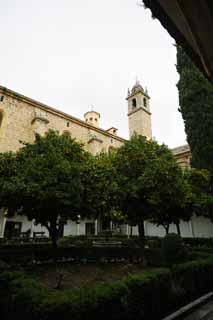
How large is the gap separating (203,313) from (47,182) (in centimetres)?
629

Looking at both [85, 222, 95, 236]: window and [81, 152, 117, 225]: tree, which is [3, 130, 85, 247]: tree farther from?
[85, 222, 95, 236]: window

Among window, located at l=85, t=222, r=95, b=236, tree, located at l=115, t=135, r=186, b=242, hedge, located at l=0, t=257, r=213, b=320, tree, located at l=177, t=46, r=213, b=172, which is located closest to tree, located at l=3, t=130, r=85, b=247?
tree, located at l=115, t=135, r=186, b=242

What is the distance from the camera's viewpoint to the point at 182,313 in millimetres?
4246

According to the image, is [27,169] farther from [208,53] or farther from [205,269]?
[208,53]

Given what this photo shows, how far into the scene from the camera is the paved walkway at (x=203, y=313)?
13.8 ft

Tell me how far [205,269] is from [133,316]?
344cm

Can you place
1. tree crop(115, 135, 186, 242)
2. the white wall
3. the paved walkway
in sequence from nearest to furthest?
the paved walkway → tree crop(115, 135, 186, 242) → the white wall

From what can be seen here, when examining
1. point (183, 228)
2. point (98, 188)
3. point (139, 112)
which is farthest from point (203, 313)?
point (139, 112)

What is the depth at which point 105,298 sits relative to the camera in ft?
10.8

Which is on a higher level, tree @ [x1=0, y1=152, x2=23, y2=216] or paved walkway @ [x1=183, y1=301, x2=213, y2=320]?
tree @ [x1=0, y1=152, x2=23, y2=216]

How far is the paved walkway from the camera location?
13.8 ft

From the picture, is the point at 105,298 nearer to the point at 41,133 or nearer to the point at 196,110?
the point at 196,110

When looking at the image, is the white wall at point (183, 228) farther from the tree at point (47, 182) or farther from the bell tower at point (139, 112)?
the bell tower at point (139, 112)

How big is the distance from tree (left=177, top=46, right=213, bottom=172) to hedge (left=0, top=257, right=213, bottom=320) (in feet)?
38.7
